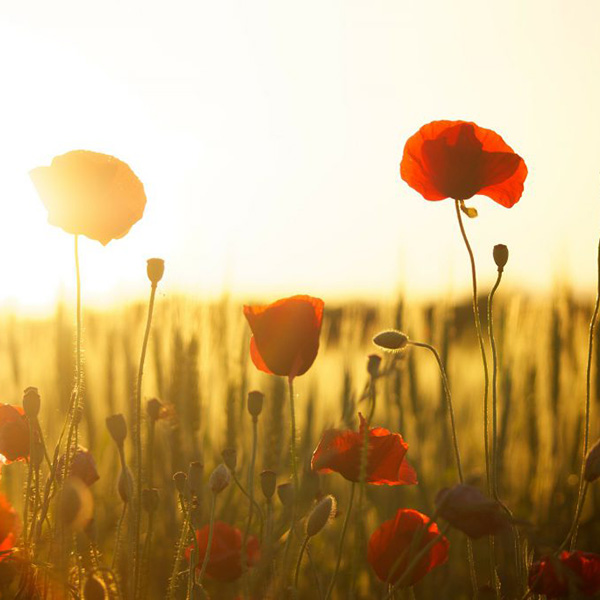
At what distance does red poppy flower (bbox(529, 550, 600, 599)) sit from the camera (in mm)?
894

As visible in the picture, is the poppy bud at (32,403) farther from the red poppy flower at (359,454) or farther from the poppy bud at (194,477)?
the red poppy flower at (359,454)

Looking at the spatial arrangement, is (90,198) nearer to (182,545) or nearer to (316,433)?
(182,545)

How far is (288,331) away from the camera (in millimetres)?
1096

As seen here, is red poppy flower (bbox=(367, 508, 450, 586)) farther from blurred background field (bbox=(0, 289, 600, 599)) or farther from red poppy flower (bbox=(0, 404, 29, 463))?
blurred background field (bbox=(0, 289, 600, 599))

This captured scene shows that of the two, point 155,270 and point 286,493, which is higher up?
point 155,270

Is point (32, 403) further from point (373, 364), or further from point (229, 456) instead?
point (373, 364)

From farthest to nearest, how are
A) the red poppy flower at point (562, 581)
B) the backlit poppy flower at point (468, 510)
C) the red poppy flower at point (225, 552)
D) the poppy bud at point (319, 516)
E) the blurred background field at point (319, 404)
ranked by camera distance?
the blurred background field at point (319, 404) < the red poppy flower at point (225, 552) < the poppy bud at point (319, 516) < the red poppy flower at point (562, 581) < the backlit poppy flower at point (468, 510)

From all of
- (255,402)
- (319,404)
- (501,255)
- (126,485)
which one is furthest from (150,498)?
(319,404)

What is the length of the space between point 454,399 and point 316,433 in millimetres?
455

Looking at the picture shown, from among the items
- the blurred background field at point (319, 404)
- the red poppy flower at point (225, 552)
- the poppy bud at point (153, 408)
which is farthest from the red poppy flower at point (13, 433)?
the blurred background field at point (319, 404)

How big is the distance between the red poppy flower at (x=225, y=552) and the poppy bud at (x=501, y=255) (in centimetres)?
51

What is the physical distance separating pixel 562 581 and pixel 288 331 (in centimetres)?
42

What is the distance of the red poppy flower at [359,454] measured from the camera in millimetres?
1020

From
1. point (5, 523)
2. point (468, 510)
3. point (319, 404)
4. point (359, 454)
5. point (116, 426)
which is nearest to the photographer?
point (468, 510)
